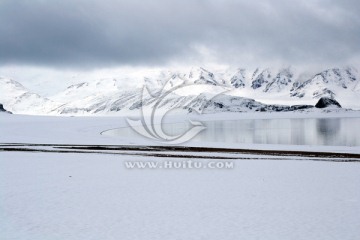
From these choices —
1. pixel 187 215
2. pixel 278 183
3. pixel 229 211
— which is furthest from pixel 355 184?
pixel 187 215

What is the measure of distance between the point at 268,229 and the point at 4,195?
1187 cm

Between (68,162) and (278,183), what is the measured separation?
1512 centimetres

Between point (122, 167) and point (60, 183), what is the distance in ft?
21.0

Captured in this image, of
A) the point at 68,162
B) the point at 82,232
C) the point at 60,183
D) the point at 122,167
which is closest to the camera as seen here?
the point at 82,232

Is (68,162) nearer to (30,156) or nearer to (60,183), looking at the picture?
(30,156)

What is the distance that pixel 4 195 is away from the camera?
1852cm

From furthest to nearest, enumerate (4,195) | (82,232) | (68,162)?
(68,162) < (4,195) < (82,232)

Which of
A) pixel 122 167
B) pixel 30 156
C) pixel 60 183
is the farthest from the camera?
pixel 30 156

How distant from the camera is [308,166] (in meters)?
29.0

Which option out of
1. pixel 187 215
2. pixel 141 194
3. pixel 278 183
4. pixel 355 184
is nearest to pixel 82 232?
pixel 187 215

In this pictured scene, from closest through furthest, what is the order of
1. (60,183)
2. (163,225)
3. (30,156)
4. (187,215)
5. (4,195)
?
(163,225) → (187,215) → (4,195) → (60,183) → (30,156)

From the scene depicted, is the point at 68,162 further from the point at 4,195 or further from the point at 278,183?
the point at 278,183

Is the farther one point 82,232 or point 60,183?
point 60,183

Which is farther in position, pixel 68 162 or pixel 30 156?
pixel 30 156
